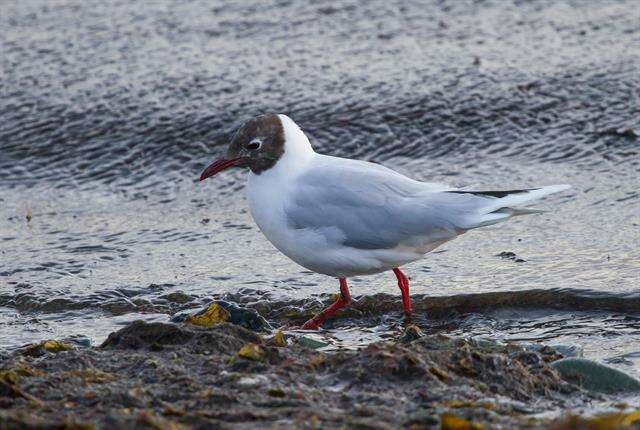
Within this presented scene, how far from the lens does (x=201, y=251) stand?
24.5 feet

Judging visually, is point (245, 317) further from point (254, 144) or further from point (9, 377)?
point (9, 377)

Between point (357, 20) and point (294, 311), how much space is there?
5167mm

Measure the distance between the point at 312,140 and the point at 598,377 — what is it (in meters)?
4.78

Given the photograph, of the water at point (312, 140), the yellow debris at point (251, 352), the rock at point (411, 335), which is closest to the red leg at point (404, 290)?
the water at point (312, 140)

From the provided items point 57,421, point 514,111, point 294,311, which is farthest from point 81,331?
point 514,111

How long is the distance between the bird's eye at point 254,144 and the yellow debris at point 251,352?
5.95 ft

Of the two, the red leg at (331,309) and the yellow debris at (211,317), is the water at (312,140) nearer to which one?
the red leg at (331,309)

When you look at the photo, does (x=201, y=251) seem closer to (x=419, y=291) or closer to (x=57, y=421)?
(x=419, y=291)

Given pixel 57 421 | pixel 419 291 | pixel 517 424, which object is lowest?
pixel 419 291

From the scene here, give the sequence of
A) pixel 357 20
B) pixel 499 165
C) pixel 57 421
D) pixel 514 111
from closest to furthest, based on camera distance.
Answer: pixel 57 421 < pixel 499 165 < pixel 514 111 < pixel 357 20

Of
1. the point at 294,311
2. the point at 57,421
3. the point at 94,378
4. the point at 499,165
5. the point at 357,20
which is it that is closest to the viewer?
the point at 57,421

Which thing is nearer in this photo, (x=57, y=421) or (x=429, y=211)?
(x=57, y=421)

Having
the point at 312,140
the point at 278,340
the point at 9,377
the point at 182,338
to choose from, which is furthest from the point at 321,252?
the point at 312,140

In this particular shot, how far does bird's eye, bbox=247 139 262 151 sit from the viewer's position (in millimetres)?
6430
